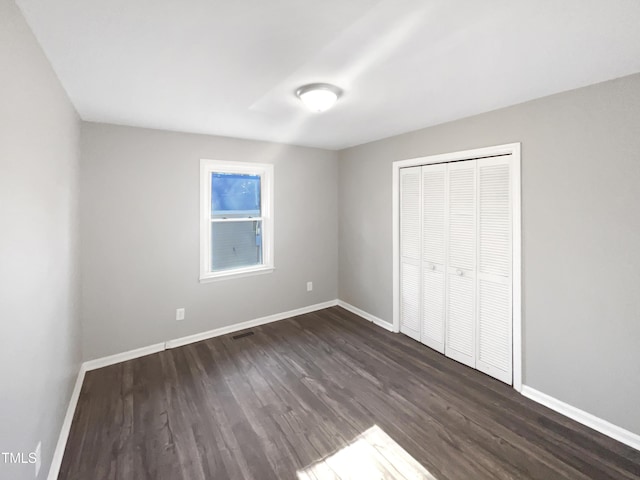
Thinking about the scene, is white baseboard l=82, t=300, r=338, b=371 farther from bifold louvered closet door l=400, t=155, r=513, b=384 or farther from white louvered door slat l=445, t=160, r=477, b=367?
white louvered door slat l=445, t=160, r=477, b=367

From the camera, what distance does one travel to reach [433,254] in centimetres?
324

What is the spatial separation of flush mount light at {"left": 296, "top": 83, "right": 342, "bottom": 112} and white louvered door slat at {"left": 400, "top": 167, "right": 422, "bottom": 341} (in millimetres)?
1540

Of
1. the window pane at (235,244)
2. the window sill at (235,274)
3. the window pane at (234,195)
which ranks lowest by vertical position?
the window sill at (235,274)

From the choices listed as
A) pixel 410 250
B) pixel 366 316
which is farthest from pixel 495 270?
pixel 366 316

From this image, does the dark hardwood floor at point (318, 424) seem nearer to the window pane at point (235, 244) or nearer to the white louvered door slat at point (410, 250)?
the white louvered door slat at point (410, 250)

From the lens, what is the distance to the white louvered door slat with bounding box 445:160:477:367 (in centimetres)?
286

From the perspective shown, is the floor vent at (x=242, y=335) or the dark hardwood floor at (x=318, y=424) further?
the floor vent at (x=242, y=335)

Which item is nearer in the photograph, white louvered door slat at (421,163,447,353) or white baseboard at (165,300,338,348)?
white louvered door slat at (421,163,447,353)

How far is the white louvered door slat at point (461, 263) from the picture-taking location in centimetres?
286

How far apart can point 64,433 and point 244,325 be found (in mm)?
2007

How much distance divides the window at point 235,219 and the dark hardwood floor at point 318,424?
1128 millimetres

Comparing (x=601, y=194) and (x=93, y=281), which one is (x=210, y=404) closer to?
(x=93, y=281)

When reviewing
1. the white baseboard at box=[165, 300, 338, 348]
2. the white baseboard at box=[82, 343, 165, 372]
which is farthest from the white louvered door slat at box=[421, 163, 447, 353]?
the white baseboard at box=[82, 343, 165, 372]

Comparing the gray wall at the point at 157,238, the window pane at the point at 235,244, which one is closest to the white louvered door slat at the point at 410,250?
the gray wall at the point at 157,238
